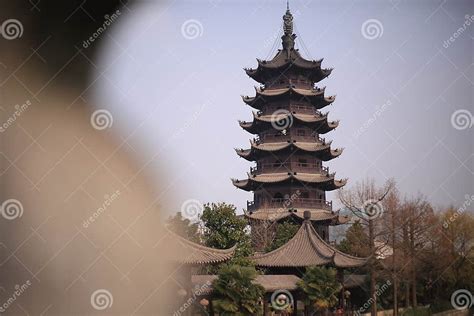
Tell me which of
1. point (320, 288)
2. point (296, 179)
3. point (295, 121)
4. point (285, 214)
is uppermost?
point (295, 121)

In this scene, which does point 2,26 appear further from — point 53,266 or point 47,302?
point 47,302

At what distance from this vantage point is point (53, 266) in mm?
5512

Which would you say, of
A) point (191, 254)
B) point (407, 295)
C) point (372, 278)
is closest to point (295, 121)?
point (407, 295)

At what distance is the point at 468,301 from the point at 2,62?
1913cm

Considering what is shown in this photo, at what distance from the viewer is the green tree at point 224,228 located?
18.3m

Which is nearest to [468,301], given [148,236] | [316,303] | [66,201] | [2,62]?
[316,303]

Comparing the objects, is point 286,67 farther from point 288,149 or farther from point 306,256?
point 306,256

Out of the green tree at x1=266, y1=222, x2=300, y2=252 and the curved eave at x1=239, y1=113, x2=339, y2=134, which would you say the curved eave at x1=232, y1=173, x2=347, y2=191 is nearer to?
the curved eave at x1=239, y1=113, x2=339, y2=134

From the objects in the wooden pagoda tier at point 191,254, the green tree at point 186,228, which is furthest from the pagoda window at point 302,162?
the wooden pagoda tier at point 191,254

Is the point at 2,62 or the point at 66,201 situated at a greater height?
the point at 2,62

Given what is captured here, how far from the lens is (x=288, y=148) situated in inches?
1037

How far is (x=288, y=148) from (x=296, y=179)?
1890 millimetres

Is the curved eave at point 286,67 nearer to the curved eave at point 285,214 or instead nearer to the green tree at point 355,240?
the curved eave at point 285,214

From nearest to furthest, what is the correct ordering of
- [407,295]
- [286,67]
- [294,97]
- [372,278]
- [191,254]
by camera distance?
[191,254], [372,278], [407,295], [294,97], [286,67]
